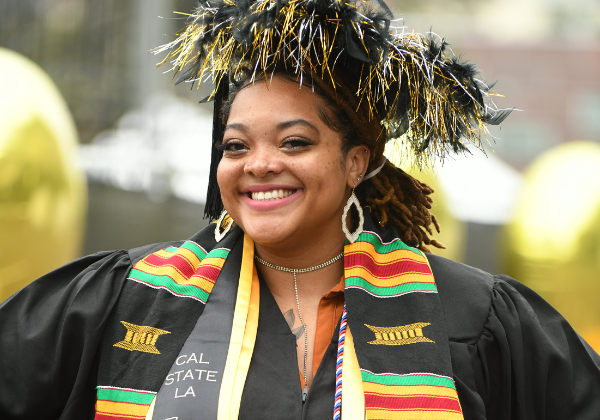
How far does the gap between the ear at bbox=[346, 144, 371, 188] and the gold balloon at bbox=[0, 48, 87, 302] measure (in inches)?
80.9

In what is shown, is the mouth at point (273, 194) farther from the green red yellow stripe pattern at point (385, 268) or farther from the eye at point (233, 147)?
the green red yellow stripe pattern at point (385, 268)

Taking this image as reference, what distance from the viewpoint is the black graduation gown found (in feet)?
7.67

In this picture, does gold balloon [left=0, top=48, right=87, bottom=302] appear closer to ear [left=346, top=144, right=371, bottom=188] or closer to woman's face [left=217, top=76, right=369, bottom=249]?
woman's face [left=217, top=76, right=369, bottom=249]

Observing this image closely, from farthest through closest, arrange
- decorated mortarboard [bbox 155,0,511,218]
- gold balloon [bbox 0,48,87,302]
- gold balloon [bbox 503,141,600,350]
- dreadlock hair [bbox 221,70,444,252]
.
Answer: gold balloon [bbox 503,141,600,350], gold balloon [bbox 0,48,87,302], dreadlock hair [bbox 221,70,444,252], decorated mortarboard [bbox 155,0,511,218]

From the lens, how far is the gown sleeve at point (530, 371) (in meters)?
2.38

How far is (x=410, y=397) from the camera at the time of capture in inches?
87.8

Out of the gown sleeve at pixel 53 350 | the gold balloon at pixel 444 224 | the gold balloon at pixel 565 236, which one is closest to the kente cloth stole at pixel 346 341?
the gown sleeve at pixel 53 350

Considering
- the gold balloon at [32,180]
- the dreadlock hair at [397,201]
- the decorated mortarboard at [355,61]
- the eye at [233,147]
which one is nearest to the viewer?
the decorated mortarboard at [355,61]

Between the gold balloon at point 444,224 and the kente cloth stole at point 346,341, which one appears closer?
the kente cloth stole at point 346,341

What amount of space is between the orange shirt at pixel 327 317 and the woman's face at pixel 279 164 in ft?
0.78

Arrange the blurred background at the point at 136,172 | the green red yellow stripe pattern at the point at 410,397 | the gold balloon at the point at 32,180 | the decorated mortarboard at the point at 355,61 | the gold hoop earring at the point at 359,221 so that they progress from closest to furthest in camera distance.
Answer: the green red yellow stripe pattern at the point at 410,397 → the decorated mortarboard at the point at 355,61 → the gold hoop earring at the point at 359,221 → the gold balloon at the point at 32,180 → the blurred background at the point at 136,172

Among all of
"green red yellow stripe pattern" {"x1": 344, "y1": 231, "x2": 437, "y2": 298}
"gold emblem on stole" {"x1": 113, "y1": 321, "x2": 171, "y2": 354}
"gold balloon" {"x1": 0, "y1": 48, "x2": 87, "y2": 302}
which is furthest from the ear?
"gold balloon" {"x1": 0, "y1": 48, "x2": 87, "y2": 302}

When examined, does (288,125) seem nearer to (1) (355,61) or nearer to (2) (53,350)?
(1) (355,61)

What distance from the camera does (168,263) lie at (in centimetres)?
255
